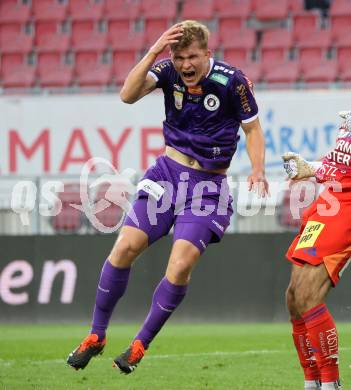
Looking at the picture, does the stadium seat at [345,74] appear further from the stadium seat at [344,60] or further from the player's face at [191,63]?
the player's face at [191,63]

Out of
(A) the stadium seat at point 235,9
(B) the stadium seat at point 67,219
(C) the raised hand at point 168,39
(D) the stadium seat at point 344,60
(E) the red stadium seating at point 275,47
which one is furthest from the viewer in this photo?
(A) the stadium seat at point 235,9

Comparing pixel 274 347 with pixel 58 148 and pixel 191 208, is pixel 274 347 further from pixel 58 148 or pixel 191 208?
pixel 58 148

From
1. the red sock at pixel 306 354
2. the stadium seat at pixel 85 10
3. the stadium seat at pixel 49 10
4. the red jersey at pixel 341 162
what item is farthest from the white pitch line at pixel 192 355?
the stadium seat at pixel 49 10

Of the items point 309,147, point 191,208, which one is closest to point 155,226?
point 191,208

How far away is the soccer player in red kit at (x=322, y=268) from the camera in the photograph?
275 inches

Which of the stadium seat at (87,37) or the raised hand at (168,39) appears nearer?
the raised hand at (168,39)

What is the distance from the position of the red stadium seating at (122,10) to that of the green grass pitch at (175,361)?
25.4 ft

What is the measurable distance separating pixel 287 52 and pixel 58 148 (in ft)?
16.6

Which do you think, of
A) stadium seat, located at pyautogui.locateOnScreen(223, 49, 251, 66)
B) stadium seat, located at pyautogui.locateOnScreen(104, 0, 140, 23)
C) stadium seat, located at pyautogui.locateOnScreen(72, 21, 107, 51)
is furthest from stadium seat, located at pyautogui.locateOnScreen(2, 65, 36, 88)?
stadium seat, located at pyautogui.locateOnScreen(223, 49, 251, 66)

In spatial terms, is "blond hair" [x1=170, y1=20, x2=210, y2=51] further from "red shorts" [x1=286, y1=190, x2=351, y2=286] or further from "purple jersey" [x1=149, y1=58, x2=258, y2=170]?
"red shorts" [x1=286, y1=190, x2=351, y2=286]

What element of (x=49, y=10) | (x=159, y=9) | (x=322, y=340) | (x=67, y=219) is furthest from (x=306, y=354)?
(x=49, y=10)

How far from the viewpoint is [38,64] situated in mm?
19375

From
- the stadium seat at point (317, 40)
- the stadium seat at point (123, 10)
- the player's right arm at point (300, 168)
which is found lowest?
the stadium seat at point (317, 40)

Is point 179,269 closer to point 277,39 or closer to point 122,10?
point 277,39
